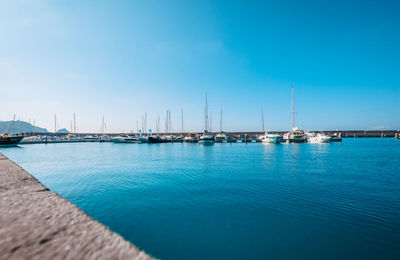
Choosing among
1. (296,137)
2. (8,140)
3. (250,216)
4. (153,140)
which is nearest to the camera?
(250,216)

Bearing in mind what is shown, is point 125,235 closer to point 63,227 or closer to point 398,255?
point 63,227

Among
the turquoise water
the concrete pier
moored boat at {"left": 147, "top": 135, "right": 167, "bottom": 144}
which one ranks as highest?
the concrete pier

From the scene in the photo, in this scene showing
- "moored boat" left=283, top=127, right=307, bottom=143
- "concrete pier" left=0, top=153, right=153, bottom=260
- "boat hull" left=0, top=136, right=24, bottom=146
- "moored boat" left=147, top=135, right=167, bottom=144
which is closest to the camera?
"concrete pier" left=0, top=153, right=153, bottom=260

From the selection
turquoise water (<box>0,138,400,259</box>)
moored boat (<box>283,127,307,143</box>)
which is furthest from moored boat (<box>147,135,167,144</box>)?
turquoise water (<box>0,138,400,259</box>)

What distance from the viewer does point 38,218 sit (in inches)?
127

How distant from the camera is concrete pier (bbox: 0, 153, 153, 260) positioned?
2.29m

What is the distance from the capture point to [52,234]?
2.70 meters

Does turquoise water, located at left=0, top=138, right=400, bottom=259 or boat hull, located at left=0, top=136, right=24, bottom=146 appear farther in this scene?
boat hull, located at left=0, top=136, right=24, bottom=146

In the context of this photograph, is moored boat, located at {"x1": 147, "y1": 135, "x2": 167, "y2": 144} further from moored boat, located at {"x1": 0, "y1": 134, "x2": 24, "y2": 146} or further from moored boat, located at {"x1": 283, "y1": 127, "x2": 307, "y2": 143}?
moored boat, located at {"x1": 283, "y1": 127, "x2": 307, "y2": 143}

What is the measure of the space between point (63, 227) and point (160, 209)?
5.50 metres

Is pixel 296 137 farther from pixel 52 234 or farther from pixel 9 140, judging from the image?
pixel 9 140

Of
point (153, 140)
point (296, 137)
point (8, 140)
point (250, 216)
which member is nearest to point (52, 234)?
point (250, 216)

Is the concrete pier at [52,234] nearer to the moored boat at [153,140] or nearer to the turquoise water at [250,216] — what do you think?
the turquoise water at [250,216]

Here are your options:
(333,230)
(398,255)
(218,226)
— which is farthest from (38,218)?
(398,255)
